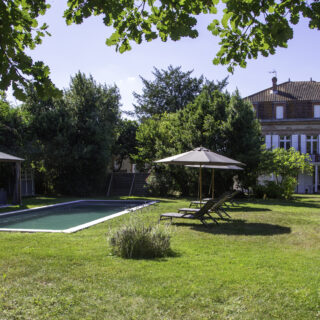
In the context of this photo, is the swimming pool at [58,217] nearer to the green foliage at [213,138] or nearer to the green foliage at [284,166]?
the green foliage at [213,138]

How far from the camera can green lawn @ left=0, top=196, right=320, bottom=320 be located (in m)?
4.16

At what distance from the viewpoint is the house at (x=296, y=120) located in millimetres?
33438

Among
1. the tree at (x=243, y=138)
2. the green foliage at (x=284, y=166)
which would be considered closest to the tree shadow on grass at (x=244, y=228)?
the tree at (x=243, y=138)

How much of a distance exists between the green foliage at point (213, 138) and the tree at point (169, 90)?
17990mm

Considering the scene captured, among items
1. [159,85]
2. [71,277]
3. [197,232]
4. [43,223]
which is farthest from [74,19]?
[159,85]

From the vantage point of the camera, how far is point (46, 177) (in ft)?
78.2

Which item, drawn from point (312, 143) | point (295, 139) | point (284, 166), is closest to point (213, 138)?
point (284, 166)

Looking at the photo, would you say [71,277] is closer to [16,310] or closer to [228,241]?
[16,310]

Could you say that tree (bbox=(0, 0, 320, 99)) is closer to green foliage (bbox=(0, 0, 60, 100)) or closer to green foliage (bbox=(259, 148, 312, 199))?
green foliage (bbox=(0, 0, 60, 100))

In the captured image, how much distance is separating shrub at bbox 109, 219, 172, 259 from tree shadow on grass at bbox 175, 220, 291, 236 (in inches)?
116

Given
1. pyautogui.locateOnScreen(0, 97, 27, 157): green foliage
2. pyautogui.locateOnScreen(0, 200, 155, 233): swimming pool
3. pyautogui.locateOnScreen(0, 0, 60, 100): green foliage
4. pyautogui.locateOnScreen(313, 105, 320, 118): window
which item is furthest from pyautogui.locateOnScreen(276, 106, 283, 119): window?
pyautogui.locateOnScreen(0, 0, 60, 100): green foliage

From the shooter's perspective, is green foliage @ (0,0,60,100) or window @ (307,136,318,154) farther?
window @ (307,136,318,154)

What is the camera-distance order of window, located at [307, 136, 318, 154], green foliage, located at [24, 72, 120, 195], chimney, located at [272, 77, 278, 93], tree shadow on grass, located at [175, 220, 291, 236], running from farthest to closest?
chimney, located at [272, 77, 278, 93], window, located at [307, 136, 318, 154], green foliage, located at [24, 72, 120, 195], tree shadow on grass, located at [175, 220, 291, 236]

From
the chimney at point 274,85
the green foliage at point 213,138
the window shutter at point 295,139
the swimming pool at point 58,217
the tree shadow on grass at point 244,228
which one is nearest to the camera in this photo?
the tree shadow on grass at point 244,228
